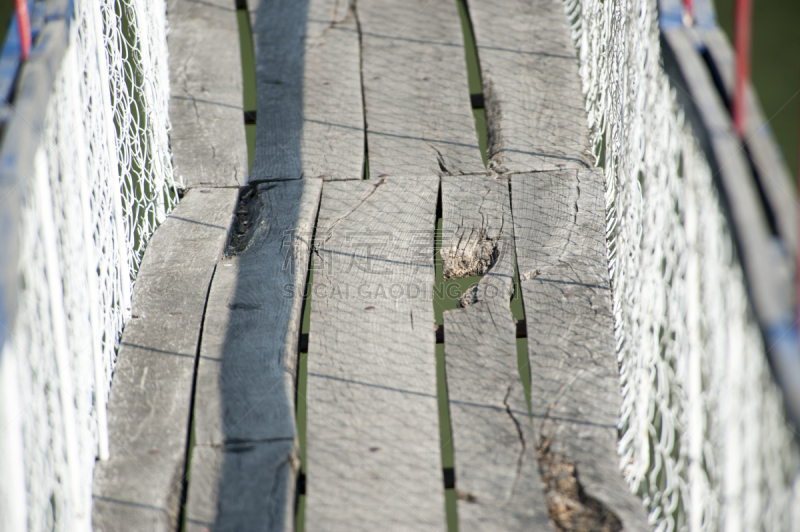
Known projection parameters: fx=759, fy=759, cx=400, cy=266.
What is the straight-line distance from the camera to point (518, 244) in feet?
6.68

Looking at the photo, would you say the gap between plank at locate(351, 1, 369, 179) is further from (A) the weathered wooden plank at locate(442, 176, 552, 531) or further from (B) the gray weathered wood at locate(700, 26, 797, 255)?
(B) the gray weathered wood at locate(700, 26, 797, 255)

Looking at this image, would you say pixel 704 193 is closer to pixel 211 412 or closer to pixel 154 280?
pixel 211 412

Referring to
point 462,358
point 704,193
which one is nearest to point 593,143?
point 462,358

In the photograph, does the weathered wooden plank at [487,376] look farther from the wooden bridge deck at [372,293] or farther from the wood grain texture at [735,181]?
the wood grain texture at [735,181]

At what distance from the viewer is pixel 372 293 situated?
1900 mm

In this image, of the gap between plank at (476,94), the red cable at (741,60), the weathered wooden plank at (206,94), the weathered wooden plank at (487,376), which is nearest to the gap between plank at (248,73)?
the weathered wooden plank at (206,94)

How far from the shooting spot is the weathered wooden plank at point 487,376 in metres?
1.45

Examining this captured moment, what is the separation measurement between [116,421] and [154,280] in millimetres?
462

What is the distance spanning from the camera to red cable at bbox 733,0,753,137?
3.10 ft

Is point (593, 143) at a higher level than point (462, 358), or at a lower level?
higher

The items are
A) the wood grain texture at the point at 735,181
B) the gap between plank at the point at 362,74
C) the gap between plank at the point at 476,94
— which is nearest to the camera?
the wood grain texture at the point at 735,181

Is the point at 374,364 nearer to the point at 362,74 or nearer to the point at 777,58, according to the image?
the point at 362,74

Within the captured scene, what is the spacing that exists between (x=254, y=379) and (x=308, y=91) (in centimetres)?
131

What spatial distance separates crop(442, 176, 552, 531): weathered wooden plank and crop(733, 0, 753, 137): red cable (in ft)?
2.55
